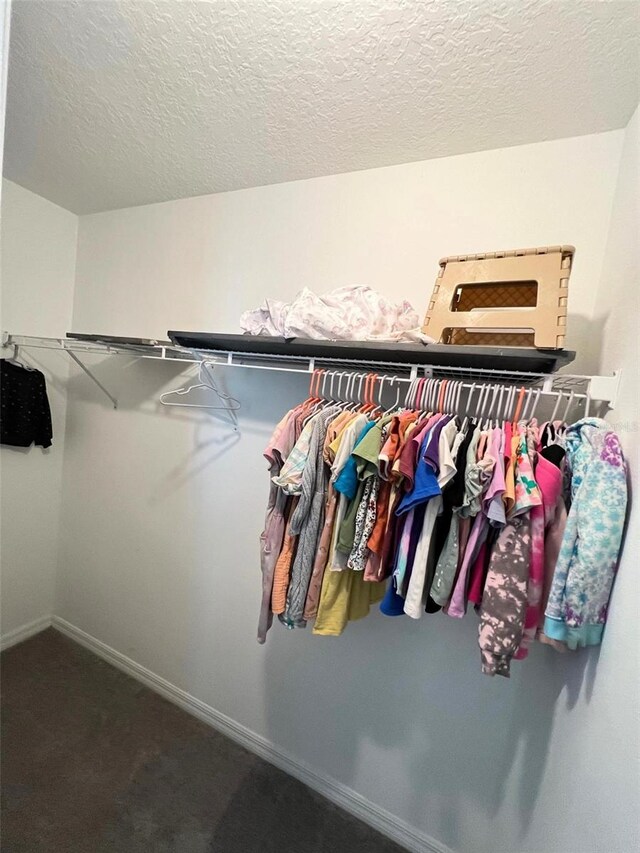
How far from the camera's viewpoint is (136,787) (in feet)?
4.79

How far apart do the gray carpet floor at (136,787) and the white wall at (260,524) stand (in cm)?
15

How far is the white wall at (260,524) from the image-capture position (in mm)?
1080

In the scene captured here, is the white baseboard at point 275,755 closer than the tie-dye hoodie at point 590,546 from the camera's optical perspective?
No

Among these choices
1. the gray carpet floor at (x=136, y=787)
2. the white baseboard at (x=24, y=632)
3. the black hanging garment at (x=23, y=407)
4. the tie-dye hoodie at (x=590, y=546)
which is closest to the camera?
the tie-dye hoodie at (x=590, y=546)

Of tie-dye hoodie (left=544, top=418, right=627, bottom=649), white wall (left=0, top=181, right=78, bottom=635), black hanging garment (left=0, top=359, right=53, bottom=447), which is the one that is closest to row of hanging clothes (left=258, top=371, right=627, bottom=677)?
tie-dye hoodie (left=544, top=418, right=627, bottom=649)

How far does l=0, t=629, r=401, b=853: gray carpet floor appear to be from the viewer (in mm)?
1312

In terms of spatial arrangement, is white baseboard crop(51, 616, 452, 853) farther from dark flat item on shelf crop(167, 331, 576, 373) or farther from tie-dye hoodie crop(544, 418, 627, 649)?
dark flat item on shelf crop(167, 331, 576, 373)

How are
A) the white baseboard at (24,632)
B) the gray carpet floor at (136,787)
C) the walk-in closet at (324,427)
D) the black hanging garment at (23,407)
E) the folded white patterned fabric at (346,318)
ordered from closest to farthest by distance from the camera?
1. the walk-in closet at (324,427)
2. the folded white patterned fabric at (346,318)
3. the gray carpet floor at (136,787)
4. the black hanging garment at (23,407)
5. the white baseboard at (24,632)

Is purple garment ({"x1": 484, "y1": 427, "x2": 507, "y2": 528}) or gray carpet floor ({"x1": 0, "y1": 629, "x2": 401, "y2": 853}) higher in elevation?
purple garment ({"x1": 484, "y1": 427, "x2": 507, "y2": 528})

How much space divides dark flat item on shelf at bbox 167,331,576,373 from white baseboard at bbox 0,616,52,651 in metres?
2.14

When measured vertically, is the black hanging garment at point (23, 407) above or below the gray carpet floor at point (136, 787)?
above

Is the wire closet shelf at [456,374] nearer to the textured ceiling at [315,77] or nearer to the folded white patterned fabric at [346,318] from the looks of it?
the folded white patterned fabric at [346,318]

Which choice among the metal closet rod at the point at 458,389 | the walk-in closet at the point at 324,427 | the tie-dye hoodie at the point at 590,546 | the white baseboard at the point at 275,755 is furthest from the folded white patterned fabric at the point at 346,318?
the white baseboard at the point at 275,755

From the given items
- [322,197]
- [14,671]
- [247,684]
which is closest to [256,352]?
[322,197]
